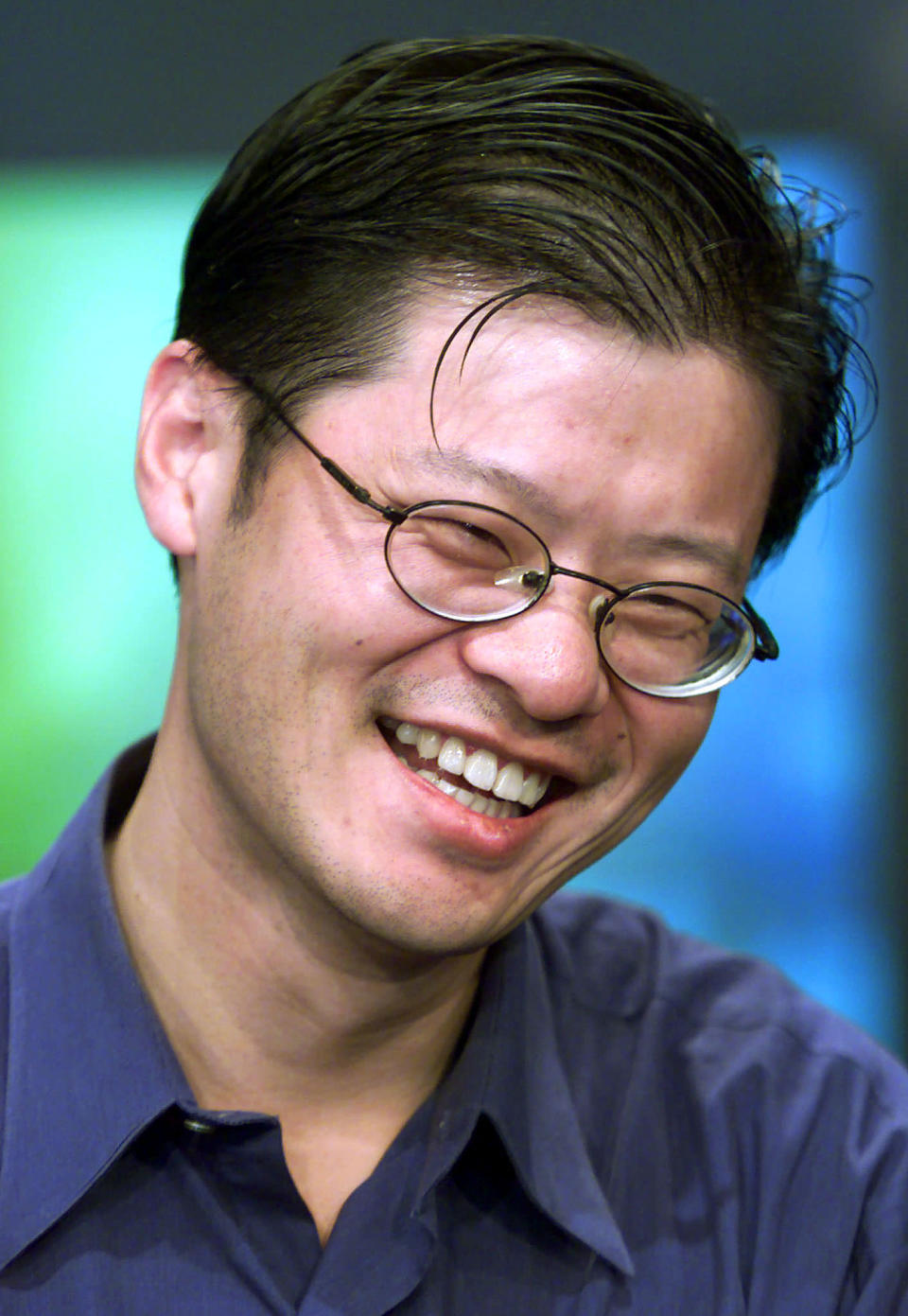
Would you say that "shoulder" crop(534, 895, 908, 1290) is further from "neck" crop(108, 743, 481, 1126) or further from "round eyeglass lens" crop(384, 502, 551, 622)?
"round eyeglass lens" crop(384, 502, 551, 622)

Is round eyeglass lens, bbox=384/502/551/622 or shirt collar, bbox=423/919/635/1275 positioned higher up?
round eyeglass lens, bbox=384/502/551/622

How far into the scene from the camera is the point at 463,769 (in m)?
1.29

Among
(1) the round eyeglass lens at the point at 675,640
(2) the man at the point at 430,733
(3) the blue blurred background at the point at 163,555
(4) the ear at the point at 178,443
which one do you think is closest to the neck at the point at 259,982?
(2) the man at the point at 430,733

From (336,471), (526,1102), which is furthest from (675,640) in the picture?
(526,1102)

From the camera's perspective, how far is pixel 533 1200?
1375 millimetres

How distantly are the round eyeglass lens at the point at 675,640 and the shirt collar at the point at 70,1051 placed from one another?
23.1 inches

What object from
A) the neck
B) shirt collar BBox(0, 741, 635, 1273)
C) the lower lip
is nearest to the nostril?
the lower lip

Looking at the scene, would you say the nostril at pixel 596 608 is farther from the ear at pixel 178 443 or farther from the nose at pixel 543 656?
the ear at pixel 178 443

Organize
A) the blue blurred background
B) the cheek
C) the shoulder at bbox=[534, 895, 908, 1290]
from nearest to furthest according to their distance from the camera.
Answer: the cheek → the shoulder at bbox=[534, 895, 908, 1290] → the blue blurred background

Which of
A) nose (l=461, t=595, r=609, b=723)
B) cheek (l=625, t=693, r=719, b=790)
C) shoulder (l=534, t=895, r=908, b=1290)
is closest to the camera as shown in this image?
nose (l=461, t=595, r=609, b=723)

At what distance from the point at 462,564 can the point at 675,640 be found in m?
0.25

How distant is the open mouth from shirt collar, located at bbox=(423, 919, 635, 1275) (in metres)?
0.32

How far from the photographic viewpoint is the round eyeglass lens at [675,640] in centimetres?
130

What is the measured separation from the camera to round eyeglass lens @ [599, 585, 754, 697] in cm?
130
